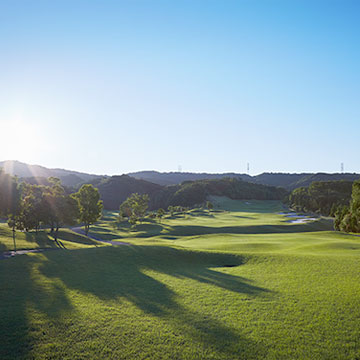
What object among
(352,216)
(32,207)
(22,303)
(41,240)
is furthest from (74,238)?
(352,216)

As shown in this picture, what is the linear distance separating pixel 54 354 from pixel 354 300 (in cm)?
1346

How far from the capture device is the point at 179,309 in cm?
1258

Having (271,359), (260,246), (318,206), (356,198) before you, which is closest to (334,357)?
(271,359)

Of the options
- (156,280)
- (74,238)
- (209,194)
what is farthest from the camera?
(209,194)

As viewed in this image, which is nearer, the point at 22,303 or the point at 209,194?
the point at 22,303

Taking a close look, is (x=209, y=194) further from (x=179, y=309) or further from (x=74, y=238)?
(x=179, y=309)

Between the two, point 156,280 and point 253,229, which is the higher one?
point 156,280

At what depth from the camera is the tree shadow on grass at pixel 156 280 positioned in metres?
10.5

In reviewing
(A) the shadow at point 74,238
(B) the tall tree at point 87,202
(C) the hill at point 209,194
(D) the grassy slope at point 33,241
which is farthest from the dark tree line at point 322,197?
(D) the grassy slope at point 33,241

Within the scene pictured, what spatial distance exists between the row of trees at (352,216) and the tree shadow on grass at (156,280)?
35254 millimetres

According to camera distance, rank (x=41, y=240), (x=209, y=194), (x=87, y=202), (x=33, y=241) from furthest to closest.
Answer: (x=209, y=194), (x=87, y=202), (x=41, y=240), (x=33, y=241)

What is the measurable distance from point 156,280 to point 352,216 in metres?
49.2

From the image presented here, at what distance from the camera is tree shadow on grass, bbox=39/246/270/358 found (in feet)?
34.6

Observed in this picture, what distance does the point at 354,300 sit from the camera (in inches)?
505
